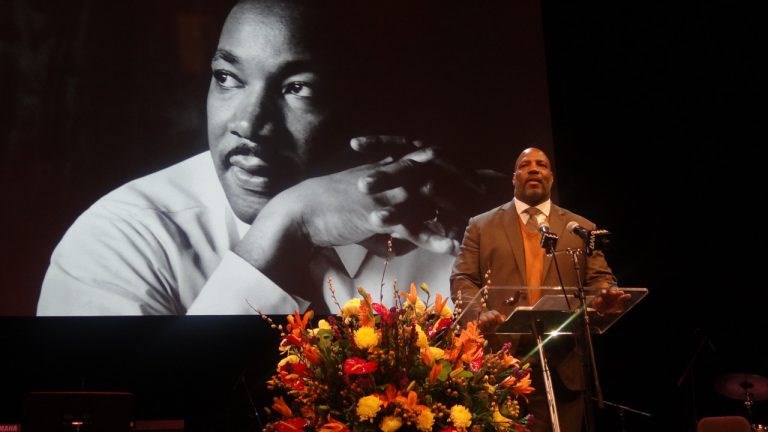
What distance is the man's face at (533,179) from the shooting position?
12.1ft

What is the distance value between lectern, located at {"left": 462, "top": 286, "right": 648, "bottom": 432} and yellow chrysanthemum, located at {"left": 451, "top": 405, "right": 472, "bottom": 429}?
822 millimetres

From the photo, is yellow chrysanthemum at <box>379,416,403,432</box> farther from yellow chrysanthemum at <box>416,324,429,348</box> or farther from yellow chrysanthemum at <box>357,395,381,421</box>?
yellow chrysanthemum at <box>416,324,429,348</box>

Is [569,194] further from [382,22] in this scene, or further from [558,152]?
[382,22]

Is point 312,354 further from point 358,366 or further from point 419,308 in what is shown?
point 419,308

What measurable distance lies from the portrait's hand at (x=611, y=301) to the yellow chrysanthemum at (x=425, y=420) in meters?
1.26

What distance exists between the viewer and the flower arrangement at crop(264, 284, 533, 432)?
1.75 meters

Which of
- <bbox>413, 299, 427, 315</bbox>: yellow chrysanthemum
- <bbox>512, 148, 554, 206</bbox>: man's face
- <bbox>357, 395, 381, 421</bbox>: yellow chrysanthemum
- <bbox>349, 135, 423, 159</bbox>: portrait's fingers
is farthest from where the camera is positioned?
<bbox>349, 135, 423, 159</bbox>: portrait's fingers

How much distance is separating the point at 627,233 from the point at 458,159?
150 centimetres

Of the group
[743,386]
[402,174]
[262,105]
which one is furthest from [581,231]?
[743,386]

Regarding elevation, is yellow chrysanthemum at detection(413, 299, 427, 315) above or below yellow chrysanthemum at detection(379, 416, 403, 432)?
above

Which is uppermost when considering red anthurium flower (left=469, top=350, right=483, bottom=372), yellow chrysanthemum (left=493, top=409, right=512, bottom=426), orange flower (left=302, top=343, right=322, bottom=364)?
orange flower (left=302, top=343, right=322, bottom=364)

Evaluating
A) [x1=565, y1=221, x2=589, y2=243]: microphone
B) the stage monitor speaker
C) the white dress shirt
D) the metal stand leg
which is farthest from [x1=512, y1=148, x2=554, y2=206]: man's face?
the stage monitor speaker

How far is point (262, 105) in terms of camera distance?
5.11m

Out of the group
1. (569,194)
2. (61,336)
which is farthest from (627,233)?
(61,336)
